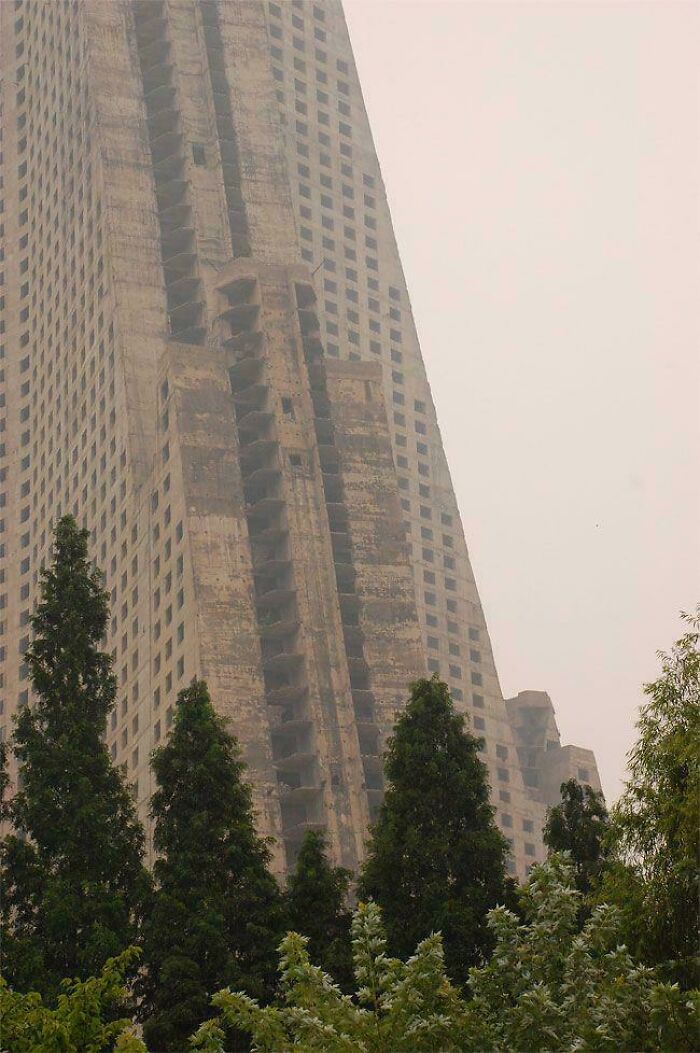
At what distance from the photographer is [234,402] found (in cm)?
10238

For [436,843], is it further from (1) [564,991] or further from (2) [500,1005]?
(1) [564,991]

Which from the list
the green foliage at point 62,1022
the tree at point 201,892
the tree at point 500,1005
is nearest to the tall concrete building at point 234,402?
the tree at point 201,892

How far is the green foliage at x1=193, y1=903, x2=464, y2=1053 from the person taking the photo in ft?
106

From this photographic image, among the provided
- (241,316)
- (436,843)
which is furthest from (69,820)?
(241,316)

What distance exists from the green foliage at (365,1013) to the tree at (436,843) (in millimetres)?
12153

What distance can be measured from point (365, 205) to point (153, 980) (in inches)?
3613

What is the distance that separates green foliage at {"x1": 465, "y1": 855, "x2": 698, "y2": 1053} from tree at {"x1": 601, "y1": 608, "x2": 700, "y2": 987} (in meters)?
0.85

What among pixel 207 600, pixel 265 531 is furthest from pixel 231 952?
pixel 265 531

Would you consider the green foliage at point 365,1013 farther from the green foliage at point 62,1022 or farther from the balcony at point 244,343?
the balcony at point 244,343

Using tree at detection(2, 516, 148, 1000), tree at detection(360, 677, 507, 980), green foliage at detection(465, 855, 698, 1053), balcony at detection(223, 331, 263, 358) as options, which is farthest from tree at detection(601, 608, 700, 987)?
balcony at detection(223, 331, 263, 358)

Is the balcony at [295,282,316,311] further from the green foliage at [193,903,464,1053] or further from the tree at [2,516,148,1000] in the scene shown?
the green foliage at [193,903,464,1053]

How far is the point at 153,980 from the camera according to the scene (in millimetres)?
47562

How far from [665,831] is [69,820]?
18.5m

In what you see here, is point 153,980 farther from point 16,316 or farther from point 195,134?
point 16,316
